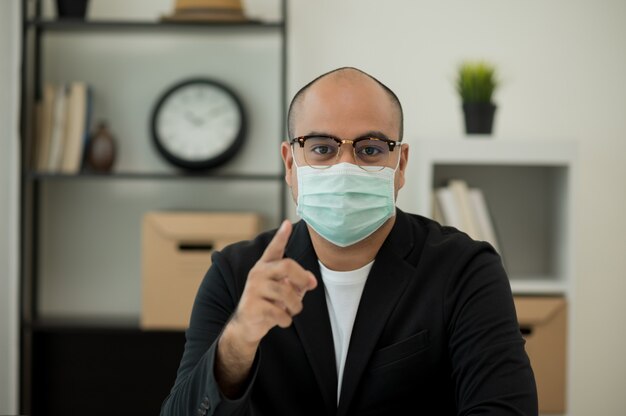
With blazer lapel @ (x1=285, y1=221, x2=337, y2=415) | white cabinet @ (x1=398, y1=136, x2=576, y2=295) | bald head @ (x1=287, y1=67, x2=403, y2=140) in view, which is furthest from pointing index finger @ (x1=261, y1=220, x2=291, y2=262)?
white cabinet @ (x1=398, y1=136, x2=576, y2=295)

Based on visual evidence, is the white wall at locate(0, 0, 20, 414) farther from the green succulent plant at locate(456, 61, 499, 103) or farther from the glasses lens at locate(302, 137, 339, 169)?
the glasses lens at locate(302, 137, 339, 169)

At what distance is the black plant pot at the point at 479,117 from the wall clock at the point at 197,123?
32.7 inches

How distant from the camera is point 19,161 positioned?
3.21 metres

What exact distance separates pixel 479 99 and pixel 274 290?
193cm

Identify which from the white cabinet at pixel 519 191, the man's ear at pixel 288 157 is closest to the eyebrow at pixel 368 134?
the man's ear at pixel 288 157

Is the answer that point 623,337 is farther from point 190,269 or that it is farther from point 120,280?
point 120,280

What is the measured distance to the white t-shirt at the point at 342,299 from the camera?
153cm

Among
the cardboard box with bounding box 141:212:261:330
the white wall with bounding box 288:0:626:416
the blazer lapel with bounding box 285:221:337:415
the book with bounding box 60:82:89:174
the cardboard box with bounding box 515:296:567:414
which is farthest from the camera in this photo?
the white wall with bounding box 288:0:626:416

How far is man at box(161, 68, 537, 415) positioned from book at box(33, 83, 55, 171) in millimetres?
1810

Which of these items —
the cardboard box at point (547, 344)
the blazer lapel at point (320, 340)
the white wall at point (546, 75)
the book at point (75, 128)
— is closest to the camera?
the blazer lapel at point (320, 340)

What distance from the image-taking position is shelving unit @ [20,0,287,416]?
3340mm

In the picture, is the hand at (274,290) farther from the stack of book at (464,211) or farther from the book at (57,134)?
the book at (57,134)

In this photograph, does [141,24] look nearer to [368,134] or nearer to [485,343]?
[368,134]

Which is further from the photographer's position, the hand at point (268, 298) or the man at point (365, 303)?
the man at point (365, 303)
